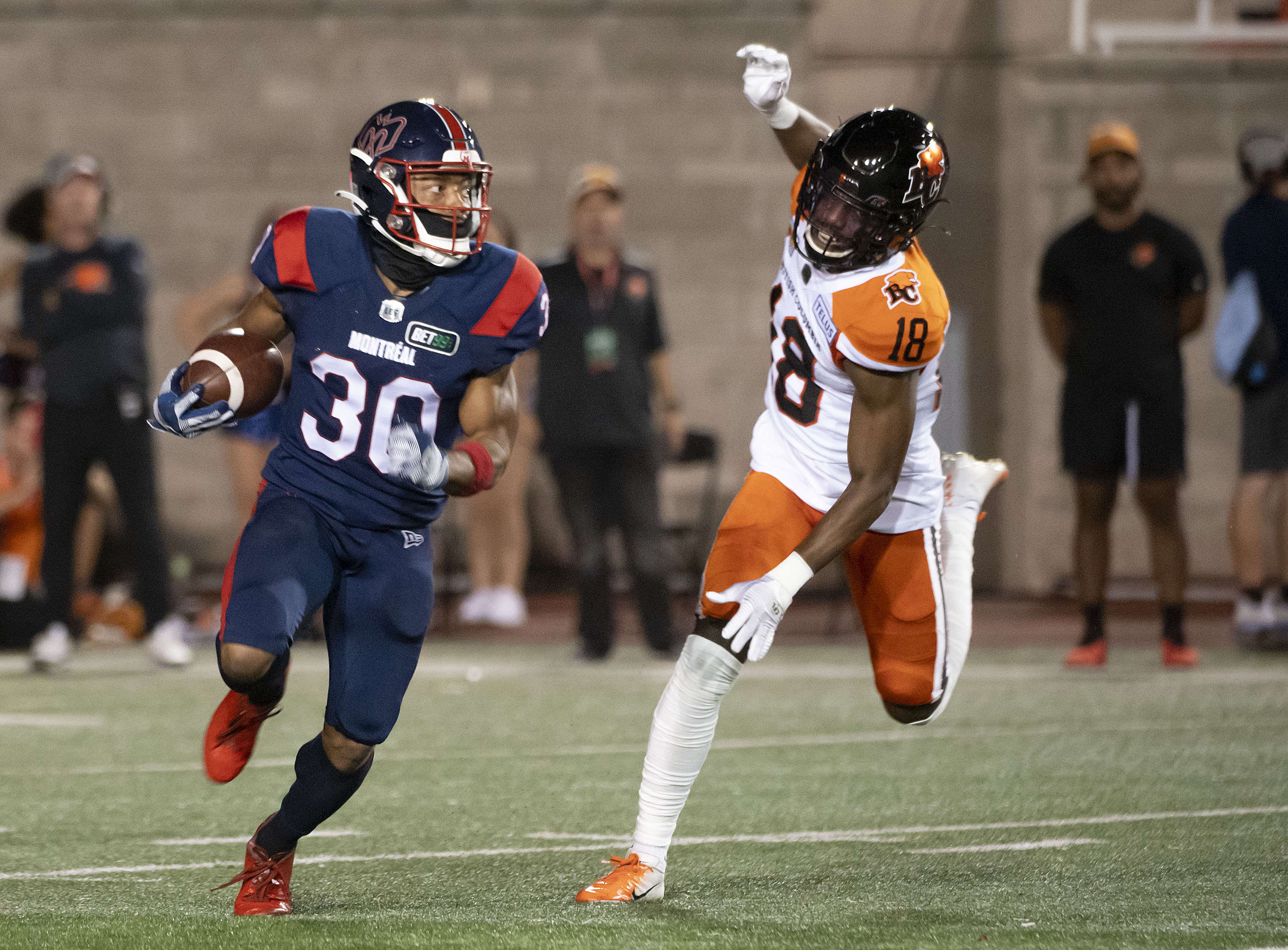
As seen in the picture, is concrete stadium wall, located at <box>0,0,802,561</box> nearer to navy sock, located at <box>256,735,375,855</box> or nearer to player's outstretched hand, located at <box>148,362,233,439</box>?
player's outstretched hand, located at <box>148,362,233,439</box>

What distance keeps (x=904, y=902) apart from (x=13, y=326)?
30.2 feet

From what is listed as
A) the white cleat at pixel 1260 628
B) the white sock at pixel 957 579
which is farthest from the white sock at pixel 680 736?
the white cleat at pixel 1260 628

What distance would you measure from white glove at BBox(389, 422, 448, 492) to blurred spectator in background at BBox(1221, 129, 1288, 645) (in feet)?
18.1

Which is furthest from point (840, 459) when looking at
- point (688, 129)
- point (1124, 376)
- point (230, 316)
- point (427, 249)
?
point (688, 129)

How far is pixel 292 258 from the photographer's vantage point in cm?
379

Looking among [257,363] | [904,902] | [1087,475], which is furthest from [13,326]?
[904,902]

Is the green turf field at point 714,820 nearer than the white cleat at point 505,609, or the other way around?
the green turf field at point 714,820

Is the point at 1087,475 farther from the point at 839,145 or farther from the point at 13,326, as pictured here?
the point at 13,326

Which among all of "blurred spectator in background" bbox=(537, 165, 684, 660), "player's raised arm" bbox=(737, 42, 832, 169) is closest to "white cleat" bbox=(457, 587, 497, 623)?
"blurred spectator in background" bbox=(537, 165, 684, 660)

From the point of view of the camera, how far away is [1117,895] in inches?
140

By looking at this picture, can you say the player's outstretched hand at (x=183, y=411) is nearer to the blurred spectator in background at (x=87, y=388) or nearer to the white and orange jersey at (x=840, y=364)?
the white and orange jersey at (x=840, y=364)

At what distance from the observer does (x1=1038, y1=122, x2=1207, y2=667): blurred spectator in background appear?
7.41 m

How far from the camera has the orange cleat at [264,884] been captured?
3.41 m

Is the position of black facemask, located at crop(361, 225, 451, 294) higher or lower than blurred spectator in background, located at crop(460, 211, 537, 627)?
higher
